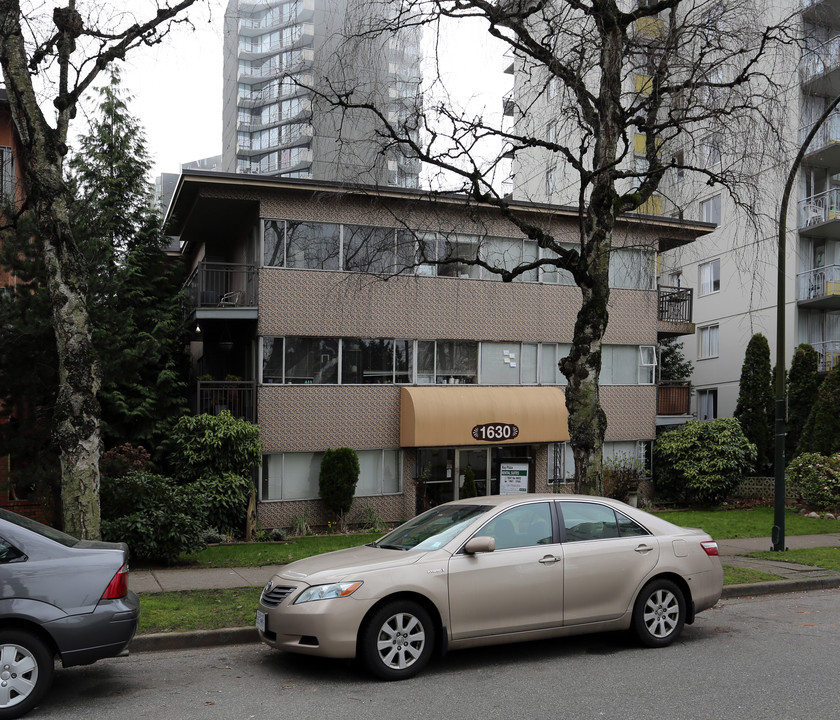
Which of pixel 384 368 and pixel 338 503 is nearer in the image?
pixel 338 503

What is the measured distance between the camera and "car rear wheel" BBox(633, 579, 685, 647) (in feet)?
25.3

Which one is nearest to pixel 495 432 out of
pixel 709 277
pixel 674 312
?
pixel 674 312

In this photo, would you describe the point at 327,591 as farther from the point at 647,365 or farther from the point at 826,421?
the point at 826,421

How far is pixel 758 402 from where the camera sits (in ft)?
89.2

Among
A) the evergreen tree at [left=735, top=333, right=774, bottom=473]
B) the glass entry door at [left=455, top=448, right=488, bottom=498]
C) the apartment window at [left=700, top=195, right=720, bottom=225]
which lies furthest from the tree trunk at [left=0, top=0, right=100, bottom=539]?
the apartment window at [left=700, top=195, right=720, bottom=225]

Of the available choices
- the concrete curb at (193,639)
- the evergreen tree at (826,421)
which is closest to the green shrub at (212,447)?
the concrete curb at (193,639)

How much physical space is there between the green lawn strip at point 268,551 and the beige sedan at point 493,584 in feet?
21.9

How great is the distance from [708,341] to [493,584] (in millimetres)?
27597

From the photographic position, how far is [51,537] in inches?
253

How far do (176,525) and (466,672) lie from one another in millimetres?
7192

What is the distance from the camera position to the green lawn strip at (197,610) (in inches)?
331

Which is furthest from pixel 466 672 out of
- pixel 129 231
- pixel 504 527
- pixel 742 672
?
pixel 129 231

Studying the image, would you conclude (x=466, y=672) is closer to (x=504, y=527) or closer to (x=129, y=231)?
(x=504, y=527)

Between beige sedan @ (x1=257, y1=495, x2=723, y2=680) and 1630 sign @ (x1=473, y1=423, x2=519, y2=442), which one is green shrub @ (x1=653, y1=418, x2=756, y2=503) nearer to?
1630 sign @ (x1=473, y1=423, x2=519, y2=442)
